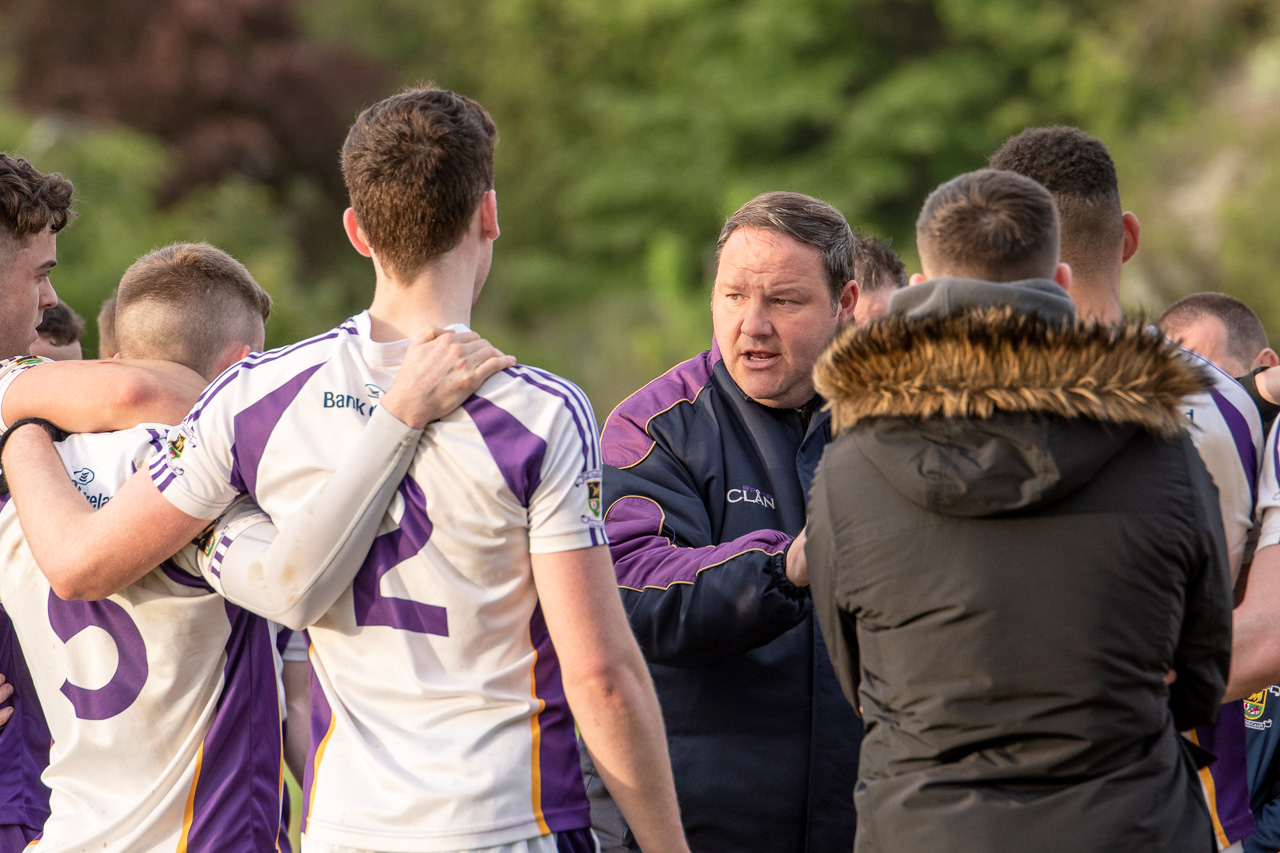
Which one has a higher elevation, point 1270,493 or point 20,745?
point 1270,493

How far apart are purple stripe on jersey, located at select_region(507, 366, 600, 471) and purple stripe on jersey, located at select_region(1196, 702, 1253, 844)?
158 cm

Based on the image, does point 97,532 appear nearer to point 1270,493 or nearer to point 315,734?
point 315,734

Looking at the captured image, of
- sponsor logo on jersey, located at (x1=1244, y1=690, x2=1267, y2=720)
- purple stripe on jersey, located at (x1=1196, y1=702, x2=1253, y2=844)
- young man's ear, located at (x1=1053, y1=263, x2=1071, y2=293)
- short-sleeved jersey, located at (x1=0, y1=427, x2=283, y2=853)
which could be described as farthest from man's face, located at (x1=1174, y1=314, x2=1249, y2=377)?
short-sleeved jersey, located at (x1=0, y1=427, x2=283, y2=853)

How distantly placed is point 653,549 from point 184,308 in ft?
4.36

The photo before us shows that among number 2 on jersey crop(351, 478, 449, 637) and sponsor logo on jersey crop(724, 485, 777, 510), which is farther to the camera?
sponsor logo on jersey crop(724, 485, 777, 510)

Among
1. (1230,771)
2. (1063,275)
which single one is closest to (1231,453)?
(1063,275)

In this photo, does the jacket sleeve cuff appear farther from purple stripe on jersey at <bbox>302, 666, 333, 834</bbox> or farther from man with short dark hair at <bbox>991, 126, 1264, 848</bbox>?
purple stripe on jersey at <bbox>302, 666, 333, 834</bbox>

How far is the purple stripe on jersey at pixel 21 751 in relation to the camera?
2932mm

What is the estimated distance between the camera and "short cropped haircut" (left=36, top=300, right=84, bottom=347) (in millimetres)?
4453

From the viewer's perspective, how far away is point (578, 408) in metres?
2.33

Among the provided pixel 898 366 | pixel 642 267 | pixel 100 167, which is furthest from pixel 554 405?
pixel 642 267

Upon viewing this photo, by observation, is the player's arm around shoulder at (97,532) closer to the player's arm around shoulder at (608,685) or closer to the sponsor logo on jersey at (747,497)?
the player's arm around shoulder at (608,685)

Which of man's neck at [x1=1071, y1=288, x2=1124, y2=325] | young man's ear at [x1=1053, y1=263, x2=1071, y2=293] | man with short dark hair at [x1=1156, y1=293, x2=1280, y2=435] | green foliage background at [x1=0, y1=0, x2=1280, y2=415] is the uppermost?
green foliage background at [x1=0, y1=0, x2=1280, y2=415]

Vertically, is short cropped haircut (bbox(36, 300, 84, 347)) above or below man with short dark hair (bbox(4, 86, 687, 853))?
above
